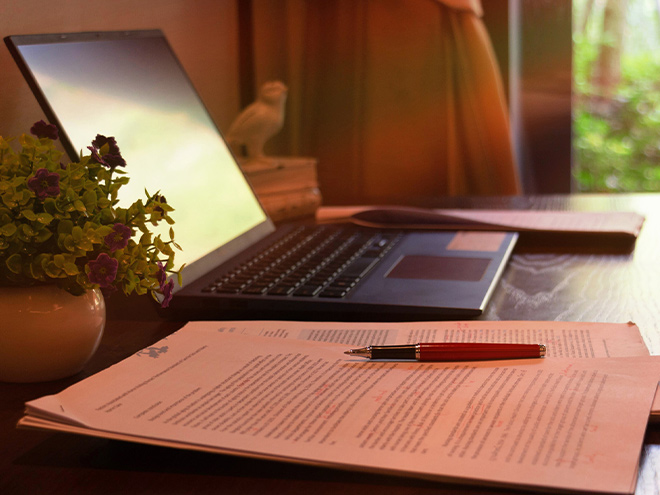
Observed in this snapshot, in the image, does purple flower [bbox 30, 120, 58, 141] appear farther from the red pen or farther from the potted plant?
the red pen

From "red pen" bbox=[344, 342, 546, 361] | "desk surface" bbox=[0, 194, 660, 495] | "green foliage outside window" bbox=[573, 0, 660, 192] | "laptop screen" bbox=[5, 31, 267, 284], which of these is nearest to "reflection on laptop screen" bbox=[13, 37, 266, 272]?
"laptop screen" bbox=[5, 31, 267, 284]

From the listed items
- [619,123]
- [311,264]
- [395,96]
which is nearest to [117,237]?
[311,264]

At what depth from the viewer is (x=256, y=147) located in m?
1.53

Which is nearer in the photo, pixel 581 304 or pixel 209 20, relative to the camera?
pixel 581 304

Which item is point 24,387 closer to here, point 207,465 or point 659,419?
point 207,465

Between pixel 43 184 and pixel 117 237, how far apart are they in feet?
0.23

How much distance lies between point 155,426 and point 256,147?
Answer: 1.09 m

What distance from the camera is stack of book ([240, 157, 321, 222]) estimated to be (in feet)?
4.59

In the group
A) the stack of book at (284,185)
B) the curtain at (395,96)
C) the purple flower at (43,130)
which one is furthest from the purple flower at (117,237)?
the curtain at (395,96)

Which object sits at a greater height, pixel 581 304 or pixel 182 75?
pixel 182 75

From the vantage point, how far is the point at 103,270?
59cm

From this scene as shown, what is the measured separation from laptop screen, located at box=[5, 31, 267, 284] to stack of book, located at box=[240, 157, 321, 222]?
19 centimetres

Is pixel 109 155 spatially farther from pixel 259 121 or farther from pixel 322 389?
pixel 259 121

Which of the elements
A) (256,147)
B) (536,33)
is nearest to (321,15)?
(536,33)
